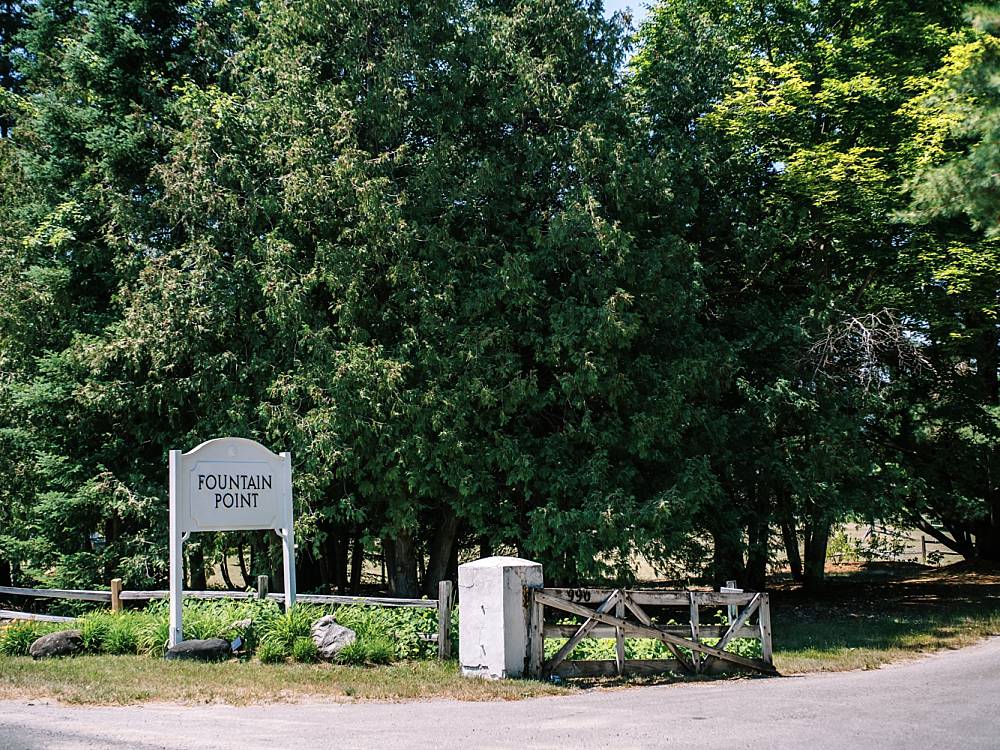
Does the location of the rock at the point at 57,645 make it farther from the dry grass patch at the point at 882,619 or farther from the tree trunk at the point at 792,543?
the tree trunk at the point at 792,543

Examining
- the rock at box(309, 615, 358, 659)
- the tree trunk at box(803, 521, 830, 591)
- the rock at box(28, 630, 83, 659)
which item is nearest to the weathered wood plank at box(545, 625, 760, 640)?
the rock at box(309, 615, 358, 659)

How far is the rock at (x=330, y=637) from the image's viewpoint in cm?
1192

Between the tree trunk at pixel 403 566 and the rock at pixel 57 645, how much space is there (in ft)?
22.4

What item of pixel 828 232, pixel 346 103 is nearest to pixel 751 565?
pixel 828 232

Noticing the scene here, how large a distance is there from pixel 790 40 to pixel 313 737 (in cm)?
1982

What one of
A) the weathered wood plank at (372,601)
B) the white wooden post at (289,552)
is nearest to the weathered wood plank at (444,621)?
the weathered wood plank at (372,601)

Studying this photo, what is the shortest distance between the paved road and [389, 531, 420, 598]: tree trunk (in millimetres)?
8756

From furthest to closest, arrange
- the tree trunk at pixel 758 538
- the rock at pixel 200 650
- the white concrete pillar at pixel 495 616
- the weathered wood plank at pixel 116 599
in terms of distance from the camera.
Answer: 1. the tree trunk at pixel 758 538
2. the weathered wood plank at pixel 116 599
3. the rock at pixel 200 650
4. the white concrete pillar at pixel 495 616

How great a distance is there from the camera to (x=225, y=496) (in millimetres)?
13406

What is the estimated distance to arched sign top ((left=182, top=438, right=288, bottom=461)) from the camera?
13.2m

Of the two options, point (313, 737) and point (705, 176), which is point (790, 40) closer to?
point (705, 176)

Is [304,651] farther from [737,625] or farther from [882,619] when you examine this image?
[882,619]

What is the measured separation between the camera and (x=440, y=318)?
17.2m

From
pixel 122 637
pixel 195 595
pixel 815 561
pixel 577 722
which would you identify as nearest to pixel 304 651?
pixel 122 637
